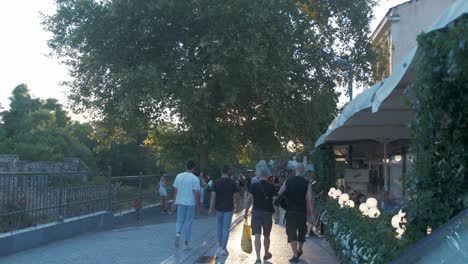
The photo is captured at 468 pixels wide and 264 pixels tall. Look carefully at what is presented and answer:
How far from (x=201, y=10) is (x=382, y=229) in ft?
58.8

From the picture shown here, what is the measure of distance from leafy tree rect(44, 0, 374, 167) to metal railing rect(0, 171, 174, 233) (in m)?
5.01

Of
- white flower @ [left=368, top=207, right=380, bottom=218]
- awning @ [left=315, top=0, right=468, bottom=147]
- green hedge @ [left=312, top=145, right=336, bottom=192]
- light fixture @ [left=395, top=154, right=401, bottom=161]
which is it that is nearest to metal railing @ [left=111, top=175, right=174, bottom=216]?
green hedge @ [left=312, top=145, right=336, bottom=192]

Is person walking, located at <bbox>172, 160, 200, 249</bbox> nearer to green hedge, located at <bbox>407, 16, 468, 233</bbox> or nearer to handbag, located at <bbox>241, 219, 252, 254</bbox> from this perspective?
handbag, located at <bbox>241, 219, 252, 254</bbox>

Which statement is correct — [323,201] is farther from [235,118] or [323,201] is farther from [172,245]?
[235,118]

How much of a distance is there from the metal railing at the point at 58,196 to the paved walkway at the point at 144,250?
67 centimetres

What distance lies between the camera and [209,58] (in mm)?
23547

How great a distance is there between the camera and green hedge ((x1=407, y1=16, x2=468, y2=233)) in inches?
170

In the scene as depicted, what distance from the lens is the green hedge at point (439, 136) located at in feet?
14.2

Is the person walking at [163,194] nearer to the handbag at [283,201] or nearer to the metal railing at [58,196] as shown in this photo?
the metal railing at [58,196]

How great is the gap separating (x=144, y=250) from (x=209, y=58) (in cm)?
1271

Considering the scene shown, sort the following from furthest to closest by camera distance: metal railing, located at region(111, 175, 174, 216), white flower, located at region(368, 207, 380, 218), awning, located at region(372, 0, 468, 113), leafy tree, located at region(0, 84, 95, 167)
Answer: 1. leafy tree, located at region(0, 84, 95, 167)
2. metal railing, located at region(111, 175, 174, 216)
3. white flower, located at region(368, 207, 380, 218)
4. awning, located at region(372, 0, 468, 113)

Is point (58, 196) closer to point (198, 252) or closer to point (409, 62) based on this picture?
point (198, 252)

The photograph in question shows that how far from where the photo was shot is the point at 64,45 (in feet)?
84.7

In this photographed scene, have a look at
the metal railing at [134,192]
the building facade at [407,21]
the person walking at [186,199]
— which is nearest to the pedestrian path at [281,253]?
the person walking at [186,199]
